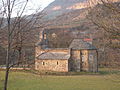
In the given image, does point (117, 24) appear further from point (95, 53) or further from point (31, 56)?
point (95, 53)

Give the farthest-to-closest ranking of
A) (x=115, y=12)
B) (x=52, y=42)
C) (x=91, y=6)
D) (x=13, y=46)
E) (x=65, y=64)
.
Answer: (x=52, y=42)
(x=65, y=64)
(x=13, y=46)
(x=91, y=6)
(x=115, y=12)

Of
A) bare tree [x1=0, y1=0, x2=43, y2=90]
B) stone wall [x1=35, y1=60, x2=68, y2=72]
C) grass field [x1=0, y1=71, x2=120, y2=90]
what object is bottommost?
grass field [x1=0, y1=71, x2=120, y2=90]

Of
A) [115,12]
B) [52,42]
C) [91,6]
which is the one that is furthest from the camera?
[52,42]

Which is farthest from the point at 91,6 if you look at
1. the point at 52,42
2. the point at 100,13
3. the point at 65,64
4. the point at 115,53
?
the point at 52,42

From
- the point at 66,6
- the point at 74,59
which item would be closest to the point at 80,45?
the point at 74,59

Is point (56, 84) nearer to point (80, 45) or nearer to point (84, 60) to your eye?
point (80, 45)

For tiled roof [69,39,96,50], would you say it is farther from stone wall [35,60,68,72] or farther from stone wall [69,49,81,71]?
stone wall [35,60,68,72]

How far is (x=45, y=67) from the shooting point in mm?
47719

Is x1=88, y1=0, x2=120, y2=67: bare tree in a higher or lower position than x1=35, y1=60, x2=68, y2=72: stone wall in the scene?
higher

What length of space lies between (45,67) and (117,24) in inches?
1595

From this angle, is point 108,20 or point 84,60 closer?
point 108,20

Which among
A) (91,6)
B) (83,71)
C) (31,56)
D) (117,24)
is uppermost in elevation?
(91,6)

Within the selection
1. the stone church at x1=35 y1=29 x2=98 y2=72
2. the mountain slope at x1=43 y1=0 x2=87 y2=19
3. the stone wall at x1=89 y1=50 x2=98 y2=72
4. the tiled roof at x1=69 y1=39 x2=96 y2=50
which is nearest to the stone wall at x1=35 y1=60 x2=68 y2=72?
the stone church at x1=35 y1=29 x2=98 y2=72

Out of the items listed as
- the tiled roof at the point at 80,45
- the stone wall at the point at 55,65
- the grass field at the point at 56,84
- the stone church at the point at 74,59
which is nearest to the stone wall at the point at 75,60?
the stone church at the point at 74,59
